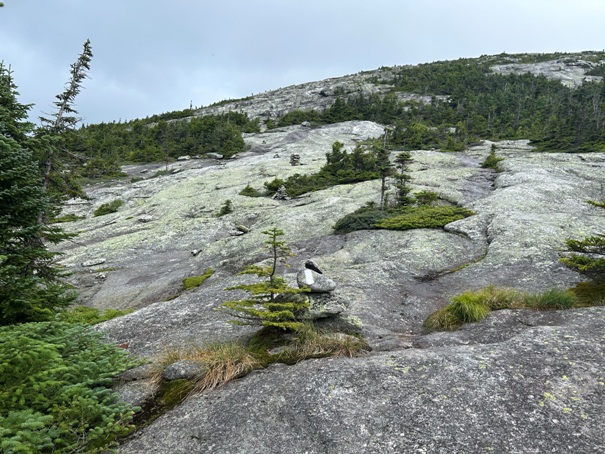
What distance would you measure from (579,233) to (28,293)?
24256mm

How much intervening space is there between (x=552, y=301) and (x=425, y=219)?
42.5 feet

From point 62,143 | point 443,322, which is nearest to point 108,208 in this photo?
point 62,143

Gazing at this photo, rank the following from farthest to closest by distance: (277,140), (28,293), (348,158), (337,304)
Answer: (277,140), (348,158), (337,304), (28,293)

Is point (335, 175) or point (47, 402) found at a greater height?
point (47, 402)

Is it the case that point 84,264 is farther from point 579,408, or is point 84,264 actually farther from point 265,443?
point 579,408

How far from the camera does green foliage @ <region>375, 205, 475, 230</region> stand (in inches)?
926

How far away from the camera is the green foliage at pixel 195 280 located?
20.6m

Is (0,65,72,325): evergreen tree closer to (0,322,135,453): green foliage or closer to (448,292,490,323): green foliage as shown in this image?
(0,322,135,453): green foliage

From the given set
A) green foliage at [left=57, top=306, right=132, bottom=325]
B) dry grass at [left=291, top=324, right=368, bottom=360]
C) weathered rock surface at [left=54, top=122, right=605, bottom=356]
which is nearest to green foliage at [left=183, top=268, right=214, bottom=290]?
weathered rock surface at [left=54, top=122, right=605, bottom=356]

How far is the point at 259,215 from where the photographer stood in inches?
1341

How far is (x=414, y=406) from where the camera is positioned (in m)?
6.98

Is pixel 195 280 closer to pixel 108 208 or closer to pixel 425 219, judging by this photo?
pixel 425 219

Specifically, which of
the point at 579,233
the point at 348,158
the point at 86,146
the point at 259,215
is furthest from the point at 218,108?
the point at 579,233

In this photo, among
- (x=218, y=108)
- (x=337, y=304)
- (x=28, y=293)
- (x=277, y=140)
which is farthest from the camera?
(x=218, y=108)
